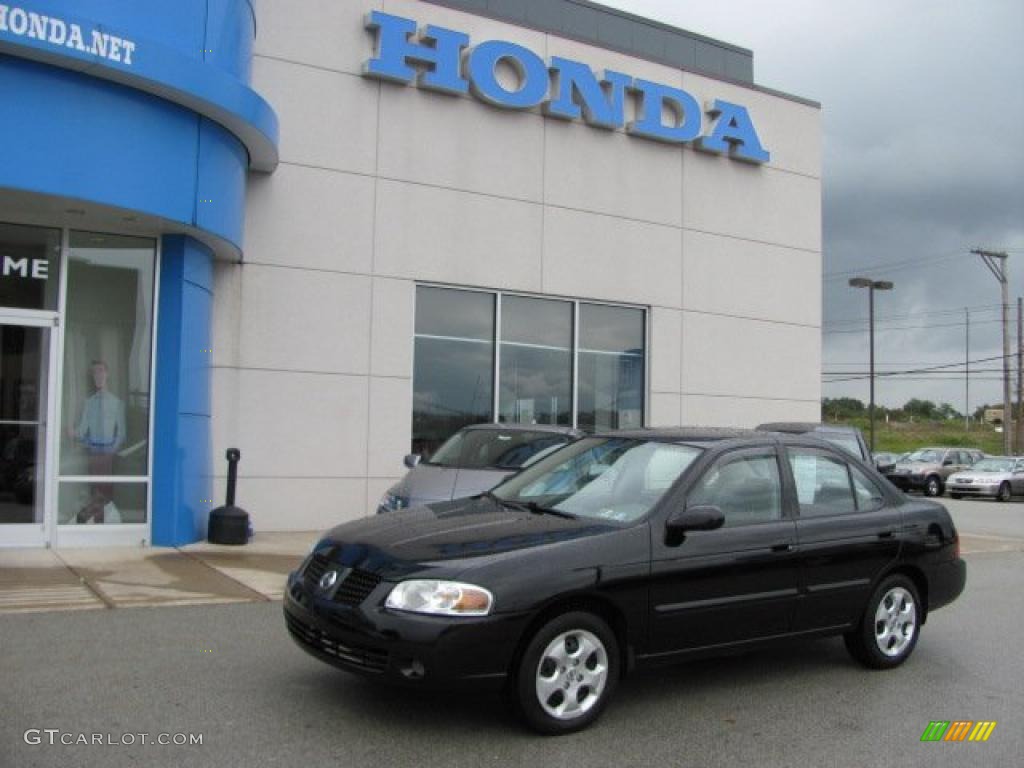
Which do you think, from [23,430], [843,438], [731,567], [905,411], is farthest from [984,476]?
[905,411]

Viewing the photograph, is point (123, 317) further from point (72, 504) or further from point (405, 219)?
point (405, 219)

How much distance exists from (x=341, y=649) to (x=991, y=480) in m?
29.1

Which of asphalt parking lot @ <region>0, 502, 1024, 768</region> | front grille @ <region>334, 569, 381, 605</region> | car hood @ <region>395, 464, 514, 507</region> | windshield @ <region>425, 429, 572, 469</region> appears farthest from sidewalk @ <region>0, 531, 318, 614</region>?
front grille @ <region>334, 569, 381, 605</region>

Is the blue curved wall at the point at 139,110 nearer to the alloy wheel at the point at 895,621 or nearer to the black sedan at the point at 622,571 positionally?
the black sedan at the point at 622,571

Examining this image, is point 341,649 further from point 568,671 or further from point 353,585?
point 568,671

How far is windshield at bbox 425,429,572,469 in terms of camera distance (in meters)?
10.1

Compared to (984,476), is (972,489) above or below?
below

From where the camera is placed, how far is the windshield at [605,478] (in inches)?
216

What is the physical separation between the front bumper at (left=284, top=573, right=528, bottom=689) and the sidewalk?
3.56 meters

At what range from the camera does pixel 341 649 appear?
4.70 metres

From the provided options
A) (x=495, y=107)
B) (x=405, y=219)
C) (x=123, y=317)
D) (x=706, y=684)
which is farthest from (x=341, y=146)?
(x=706, y=684)

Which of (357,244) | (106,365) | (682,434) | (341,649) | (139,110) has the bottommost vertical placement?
(341,649)

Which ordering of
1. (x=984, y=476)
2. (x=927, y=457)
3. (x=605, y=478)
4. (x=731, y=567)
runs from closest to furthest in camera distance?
(x=731, y=567), (x=605, y=478), (x=984, y=476), (x=927, y=457)

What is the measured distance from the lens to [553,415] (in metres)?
14.8
